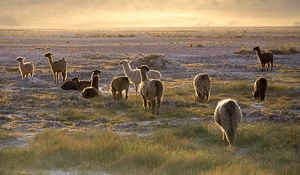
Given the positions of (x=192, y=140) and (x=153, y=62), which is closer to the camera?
(x=192, y=140)

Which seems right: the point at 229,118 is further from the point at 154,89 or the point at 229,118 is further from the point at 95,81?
the point at 95,81

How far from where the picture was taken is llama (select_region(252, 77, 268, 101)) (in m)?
19.2

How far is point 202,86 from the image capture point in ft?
61.3

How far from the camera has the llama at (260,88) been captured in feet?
63.0

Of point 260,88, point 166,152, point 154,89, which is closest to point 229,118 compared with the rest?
point 166,152

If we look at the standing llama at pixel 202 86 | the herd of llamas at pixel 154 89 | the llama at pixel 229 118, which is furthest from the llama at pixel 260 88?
the llama at pixel 229 118

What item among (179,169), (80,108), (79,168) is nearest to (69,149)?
(79,168)

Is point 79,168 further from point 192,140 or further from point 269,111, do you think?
point 269,111

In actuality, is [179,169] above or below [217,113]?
below

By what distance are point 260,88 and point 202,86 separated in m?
2.50

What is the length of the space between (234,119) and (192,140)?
73.6 inches

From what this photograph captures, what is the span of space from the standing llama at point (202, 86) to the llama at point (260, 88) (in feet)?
6.85

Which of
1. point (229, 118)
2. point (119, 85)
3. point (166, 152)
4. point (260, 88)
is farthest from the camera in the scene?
point (260, 88)

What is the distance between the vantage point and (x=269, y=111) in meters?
17.4
